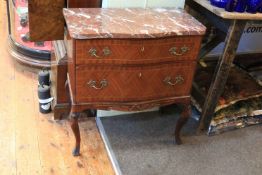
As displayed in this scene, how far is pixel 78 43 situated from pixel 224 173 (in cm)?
112

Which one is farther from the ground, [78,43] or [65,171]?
[78,43]

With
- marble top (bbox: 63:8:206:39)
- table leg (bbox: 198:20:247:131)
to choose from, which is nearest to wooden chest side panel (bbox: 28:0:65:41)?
marble top (bbox: 63:8:206:39)

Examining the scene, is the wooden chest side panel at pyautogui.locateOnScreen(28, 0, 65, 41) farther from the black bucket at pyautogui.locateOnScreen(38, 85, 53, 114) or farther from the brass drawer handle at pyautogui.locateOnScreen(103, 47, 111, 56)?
the brass drawer handle at pyautogui.locateOnScreen(103, 47, 111, 56)

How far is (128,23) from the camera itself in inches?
60.6

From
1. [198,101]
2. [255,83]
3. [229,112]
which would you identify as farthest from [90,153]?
[255,83]

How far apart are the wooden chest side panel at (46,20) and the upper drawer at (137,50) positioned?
0.50 metres

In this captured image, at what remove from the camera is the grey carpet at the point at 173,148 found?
1.78 m

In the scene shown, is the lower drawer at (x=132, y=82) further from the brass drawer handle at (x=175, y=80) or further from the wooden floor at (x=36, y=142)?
the wooden floor at (x=36, y=142)

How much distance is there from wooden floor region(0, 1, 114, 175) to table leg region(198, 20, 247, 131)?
2.32 feet

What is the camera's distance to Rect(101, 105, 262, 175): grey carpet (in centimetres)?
178

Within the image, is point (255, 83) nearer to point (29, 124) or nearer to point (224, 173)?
point (224, 173)

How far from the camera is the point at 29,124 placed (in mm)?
1999

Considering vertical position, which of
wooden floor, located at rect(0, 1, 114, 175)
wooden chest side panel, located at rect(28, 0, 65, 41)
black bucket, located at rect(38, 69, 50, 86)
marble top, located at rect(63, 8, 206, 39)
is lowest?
wooden floor, located at rect(0, 1, 114, 175)

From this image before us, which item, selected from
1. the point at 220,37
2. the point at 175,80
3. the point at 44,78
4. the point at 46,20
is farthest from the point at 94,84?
the point at 220,37
